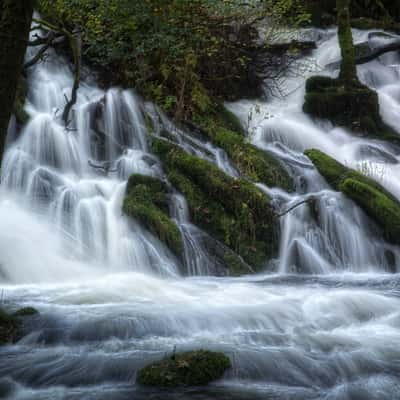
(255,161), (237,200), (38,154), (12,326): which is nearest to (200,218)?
(237,200)

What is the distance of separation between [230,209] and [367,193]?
2.25 meters

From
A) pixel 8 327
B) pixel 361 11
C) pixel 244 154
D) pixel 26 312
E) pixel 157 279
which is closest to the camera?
pixel 8 327

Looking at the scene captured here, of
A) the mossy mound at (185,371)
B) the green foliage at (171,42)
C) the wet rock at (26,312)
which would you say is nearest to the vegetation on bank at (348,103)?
the green foliage at (171,42)

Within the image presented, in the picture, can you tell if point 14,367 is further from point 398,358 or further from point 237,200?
point 237,200

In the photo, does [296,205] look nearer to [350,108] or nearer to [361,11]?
[350,108]

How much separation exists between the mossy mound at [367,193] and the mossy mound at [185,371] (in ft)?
16.9

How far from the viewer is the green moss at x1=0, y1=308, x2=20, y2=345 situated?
16.2ft

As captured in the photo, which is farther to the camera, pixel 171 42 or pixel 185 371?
pixel 171 42

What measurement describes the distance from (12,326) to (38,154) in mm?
5327

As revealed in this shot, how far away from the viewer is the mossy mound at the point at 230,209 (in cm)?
846

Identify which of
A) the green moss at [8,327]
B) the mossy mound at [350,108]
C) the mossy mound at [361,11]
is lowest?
the green moss at [8,327]

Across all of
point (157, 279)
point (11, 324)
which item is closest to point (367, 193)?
point (157, 279)

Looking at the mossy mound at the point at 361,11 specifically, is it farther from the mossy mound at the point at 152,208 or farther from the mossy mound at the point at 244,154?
the mossy mound at the point at 152,208

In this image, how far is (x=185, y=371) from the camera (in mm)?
4121
